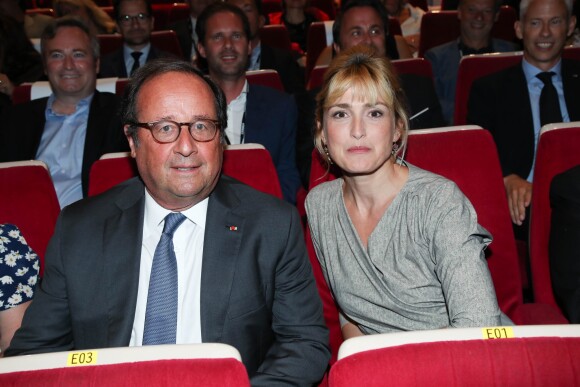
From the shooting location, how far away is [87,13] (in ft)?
19.1

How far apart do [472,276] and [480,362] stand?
0.60m

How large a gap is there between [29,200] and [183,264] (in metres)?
0.71

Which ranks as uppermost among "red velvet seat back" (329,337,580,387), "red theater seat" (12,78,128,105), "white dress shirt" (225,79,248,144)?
"red theater seat" (12,78,128,105)

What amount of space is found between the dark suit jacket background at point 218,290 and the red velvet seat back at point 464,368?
0.56 m

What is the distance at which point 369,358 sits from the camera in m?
1.04

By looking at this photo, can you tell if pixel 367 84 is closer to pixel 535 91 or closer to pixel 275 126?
pixel 275 126

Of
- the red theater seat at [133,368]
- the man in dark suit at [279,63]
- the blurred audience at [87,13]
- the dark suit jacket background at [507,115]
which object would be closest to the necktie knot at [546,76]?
the dark suit jacket background at [507,115]

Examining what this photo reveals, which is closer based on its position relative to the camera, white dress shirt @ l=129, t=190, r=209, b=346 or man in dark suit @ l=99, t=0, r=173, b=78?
white dress shirt @ l=129, t=190, r=209, b=346

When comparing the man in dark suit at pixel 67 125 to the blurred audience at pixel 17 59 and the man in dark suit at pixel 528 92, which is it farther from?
A: the man in dark suit at pixel 528 92

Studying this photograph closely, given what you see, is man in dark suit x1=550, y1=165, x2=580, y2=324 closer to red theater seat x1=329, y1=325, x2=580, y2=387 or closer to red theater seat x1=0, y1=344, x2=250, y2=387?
red theater seat x1=329, y1=325, x2=580, y2=387

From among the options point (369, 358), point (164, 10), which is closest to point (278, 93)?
point (369, 358)

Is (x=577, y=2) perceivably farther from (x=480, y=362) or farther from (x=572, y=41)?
(x=480, y=362)

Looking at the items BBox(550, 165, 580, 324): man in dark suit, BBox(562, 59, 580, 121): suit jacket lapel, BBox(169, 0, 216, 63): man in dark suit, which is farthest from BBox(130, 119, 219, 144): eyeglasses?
BBox(169, 0, 216, 63): man in dark suit

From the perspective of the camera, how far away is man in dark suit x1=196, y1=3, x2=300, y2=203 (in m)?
2.94
